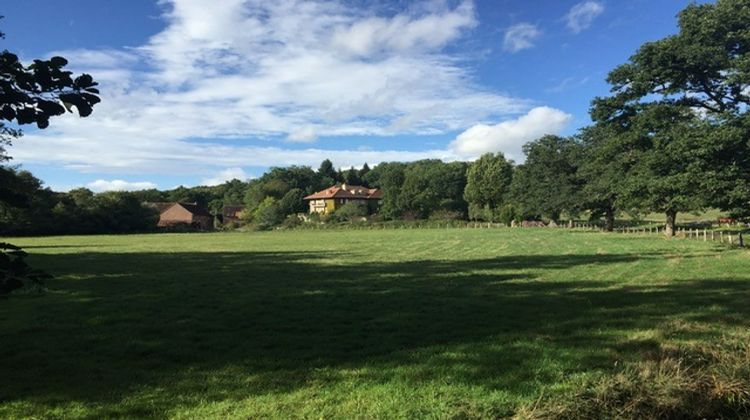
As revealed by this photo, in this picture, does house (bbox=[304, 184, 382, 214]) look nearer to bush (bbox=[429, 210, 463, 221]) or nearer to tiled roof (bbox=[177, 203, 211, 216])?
tiled roof (bbox=[177, 203, 211, 216])

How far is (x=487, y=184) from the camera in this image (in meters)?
105

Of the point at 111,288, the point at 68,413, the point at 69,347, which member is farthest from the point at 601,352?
the point at 111,288

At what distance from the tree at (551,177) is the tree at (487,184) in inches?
1096

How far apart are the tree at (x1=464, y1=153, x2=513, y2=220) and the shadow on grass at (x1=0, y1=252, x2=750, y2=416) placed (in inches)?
3479

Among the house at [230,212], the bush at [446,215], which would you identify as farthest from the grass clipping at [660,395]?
the house at [230,212]

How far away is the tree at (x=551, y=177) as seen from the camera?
61.9m

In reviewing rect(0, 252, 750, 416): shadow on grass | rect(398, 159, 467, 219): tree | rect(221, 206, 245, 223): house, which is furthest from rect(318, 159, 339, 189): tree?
rect(0, 252, 750, 416): shadow on grass

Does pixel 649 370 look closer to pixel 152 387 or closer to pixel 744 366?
pixel 744 366

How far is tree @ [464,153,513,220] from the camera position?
103688 mm

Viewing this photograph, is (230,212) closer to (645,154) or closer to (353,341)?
(645,154)

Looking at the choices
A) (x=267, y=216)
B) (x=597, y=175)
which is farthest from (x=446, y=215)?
(x=597, y=175)

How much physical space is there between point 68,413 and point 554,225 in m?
80.7

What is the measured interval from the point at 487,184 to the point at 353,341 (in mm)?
99498

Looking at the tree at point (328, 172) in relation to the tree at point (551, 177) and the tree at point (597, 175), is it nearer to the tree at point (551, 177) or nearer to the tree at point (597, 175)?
the tree at point (551, 177)
